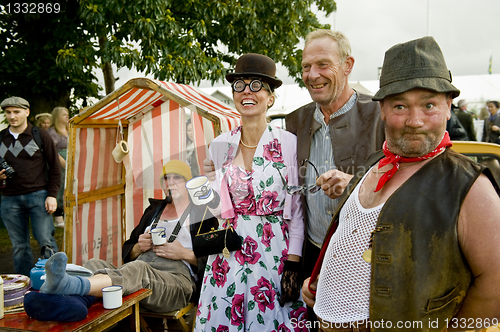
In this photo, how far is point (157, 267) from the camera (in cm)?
314

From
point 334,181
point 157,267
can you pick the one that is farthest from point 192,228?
point 334,181

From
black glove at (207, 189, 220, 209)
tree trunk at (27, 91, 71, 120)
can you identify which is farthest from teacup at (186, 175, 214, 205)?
tree trunk at (27, 91, 71, 120)

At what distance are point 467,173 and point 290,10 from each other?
7547 mm

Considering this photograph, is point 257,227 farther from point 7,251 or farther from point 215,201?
point 7,251

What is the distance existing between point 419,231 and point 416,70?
54cm

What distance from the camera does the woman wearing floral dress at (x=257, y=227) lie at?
225 centimetres

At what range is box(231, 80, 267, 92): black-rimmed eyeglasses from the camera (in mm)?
2389

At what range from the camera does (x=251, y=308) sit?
2.24 m

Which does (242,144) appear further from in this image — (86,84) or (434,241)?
(86,84)

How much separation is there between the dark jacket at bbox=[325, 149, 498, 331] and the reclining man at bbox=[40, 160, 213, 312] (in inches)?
74.0

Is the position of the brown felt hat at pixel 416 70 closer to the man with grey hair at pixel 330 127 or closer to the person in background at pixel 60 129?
the man with grey hair at pixel 330 127

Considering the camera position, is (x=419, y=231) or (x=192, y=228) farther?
(x=192, y=228)

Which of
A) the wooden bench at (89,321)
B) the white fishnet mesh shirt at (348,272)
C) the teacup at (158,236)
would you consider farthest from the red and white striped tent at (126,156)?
the white fishnet mesh shirt at (348,272)

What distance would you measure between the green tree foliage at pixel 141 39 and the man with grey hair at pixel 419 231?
538cm
